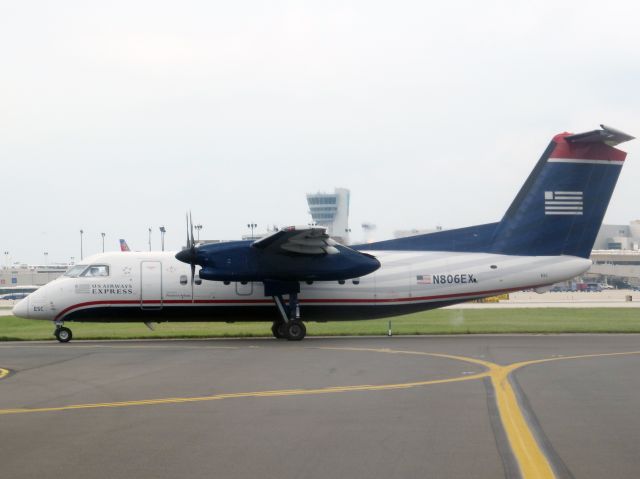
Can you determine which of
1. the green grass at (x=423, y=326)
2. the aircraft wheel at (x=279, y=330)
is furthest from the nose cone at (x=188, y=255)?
the green grass at (x=423, y=326)

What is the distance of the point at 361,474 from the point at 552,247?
22545 millimetres

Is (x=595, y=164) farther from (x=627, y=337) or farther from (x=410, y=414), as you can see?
(x=410, y=414)

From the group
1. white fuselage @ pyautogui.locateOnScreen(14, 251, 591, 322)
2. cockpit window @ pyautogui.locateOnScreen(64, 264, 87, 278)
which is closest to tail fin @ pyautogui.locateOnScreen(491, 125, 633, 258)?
white fuselage @ pyautogui.locateOnScreen(14, 251, 591, 322)

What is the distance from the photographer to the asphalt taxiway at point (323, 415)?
7762 mm

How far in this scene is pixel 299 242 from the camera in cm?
2577

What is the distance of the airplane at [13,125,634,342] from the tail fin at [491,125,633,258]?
37mm

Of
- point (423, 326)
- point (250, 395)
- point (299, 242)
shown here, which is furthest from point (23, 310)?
point (423, 326)

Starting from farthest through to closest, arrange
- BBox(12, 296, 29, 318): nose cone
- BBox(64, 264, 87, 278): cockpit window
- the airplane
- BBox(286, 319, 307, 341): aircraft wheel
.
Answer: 1. BBox(64, 264, 87, 278): cockpit window
2. BBox(12, 296, 29, 318): nose cone
3. BBox(286, 319, 307, 341): aircraft wheel
4. the airplane

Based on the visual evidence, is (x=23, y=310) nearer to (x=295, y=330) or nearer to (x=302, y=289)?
(x=295, y=330)

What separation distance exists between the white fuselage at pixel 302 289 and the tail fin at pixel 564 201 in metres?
0.56

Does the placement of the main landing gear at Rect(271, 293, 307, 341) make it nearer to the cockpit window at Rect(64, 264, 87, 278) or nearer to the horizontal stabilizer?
the cockpit window at Rect(64, 264, 87, 278)

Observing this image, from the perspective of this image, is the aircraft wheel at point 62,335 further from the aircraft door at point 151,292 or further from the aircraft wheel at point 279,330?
the aircraft wheel at point 279,330

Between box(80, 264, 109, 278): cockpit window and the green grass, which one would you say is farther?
the green grass

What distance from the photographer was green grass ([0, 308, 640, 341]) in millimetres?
31875
